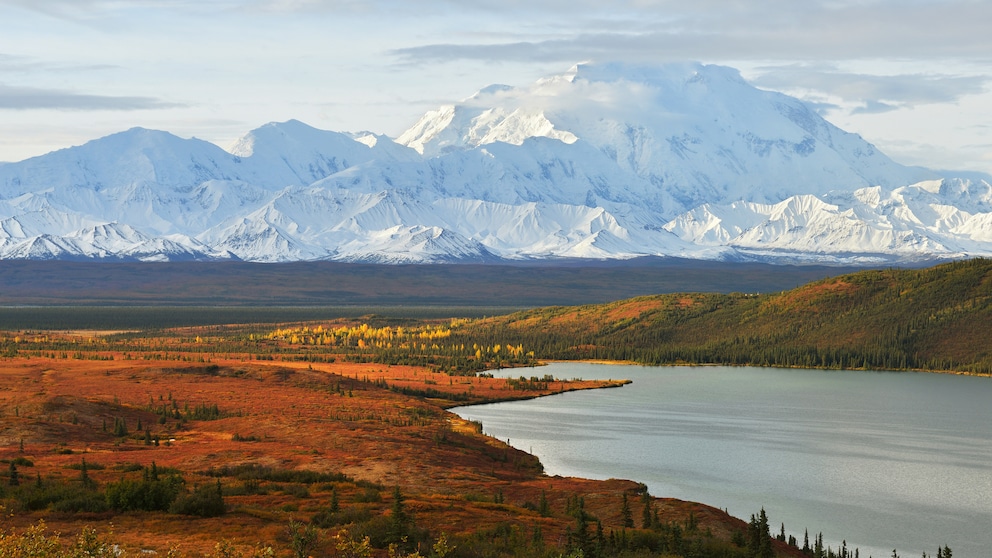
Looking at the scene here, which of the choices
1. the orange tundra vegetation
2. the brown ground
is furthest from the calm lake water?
the orange tundra vegetation

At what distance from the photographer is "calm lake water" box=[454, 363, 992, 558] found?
66875 millimetres

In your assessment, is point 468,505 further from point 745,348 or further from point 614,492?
point 745,348

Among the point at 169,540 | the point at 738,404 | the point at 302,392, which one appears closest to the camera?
the point at 169,540

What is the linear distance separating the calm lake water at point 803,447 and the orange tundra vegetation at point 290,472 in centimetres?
722

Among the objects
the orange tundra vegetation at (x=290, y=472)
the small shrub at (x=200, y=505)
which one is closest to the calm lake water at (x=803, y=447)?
the orange tundra vegetation at (x=290, y=472)

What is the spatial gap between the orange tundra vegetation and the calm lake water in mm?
7220

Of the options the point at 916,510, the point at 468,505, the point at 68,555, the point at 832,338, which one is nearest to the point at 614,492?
the point at 468,505

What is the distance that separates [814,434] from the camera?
10212cm

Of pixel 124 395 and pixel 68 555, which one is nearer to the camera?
pixel 68 555

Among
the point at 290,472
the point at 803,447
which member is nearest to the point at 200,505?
the point at 290,472

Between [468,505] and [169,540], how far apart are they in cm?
1628

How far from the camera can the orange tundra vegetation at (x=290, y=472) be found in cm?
4647

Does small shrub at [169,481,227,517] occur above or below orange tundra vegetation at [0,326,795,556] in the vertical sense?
above

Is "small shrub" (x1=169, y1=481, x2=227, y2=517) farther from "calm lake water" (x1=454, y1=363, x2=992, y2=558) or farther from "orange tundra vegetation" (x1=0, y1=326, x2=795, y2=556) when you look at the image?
"calm lake water" (x1=454, y1=363, x2=992, y2=558)
